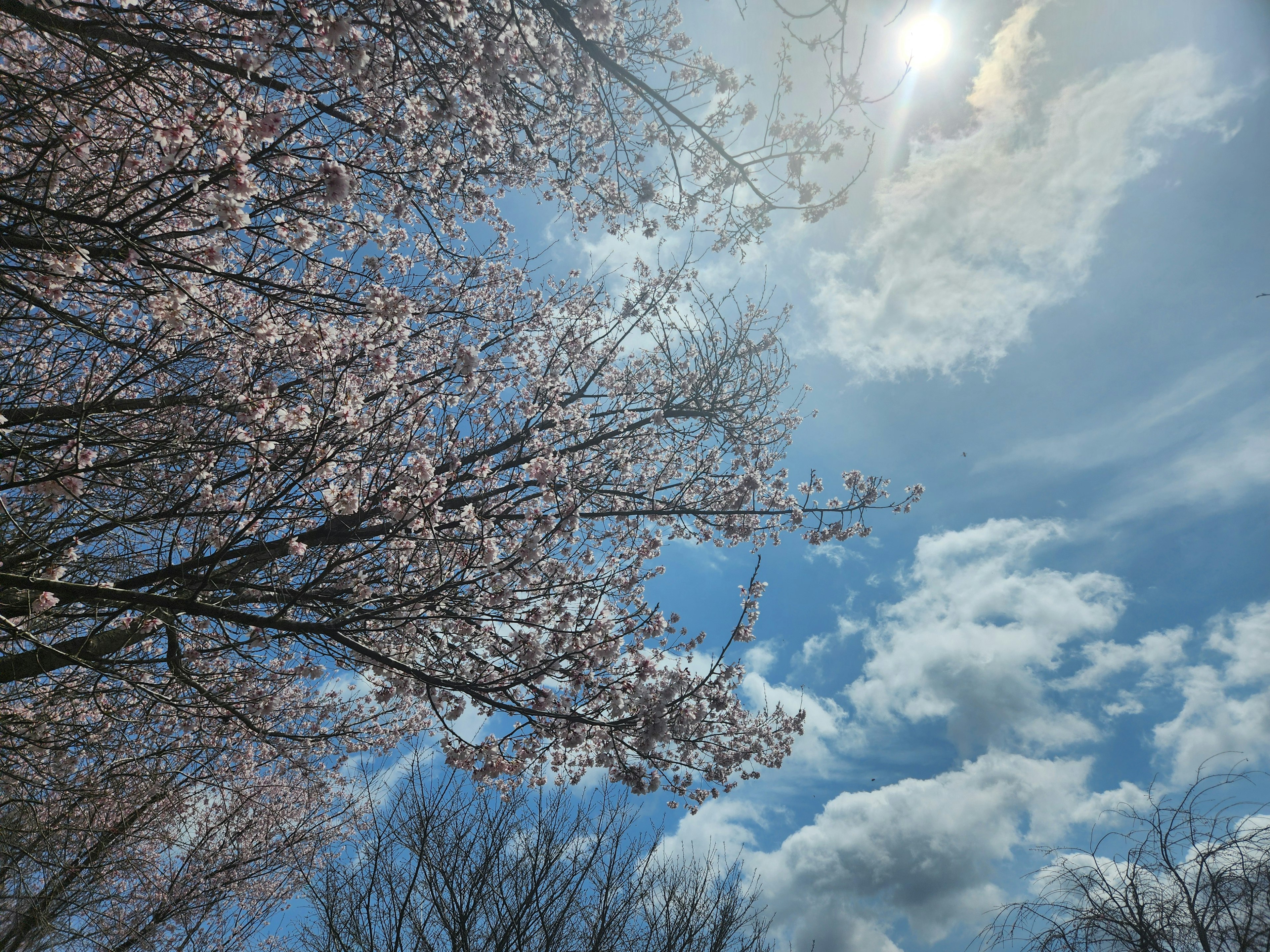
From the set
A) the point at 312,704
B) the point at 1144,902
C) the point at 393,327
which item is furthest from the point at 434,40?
the point at 1144,902

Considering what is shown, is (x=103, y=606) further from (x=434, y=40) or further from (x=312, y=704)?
(x=434, y=40)

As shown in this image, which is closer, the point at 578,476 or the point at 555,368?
the point at 578,476

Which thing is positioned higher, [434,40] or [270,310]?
[434,40]

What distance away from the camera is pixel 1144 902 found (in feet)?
22.4

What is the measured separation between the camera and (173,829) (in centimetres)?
1072

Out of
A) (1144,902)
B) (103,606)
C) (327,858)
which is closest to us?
(103,606)

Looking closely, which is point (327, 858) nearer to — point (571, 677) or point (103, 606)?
point (103, 606)

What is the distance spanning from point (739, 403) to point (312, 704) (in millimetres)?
8033

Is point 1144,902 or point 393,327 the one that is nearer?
point 393,327

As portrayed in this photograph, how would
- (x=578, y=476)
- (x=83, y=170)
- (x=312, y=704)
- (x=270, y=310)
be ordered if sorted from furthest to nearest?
(x=578, y=476) → (x=312, y=704) → (x=270, y=310) → (x=83, y=170)

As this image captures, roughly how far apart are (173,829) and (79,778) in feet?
15.9

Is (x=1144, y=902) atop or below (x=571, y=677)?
below

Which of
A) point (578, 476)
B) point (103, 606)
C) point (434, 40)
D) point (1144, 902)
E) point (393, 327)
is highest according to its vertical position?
point (434, 40)

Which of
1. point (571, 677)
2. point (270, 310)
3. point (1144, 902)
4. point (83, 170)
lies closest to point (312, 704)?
point (571, 677)
